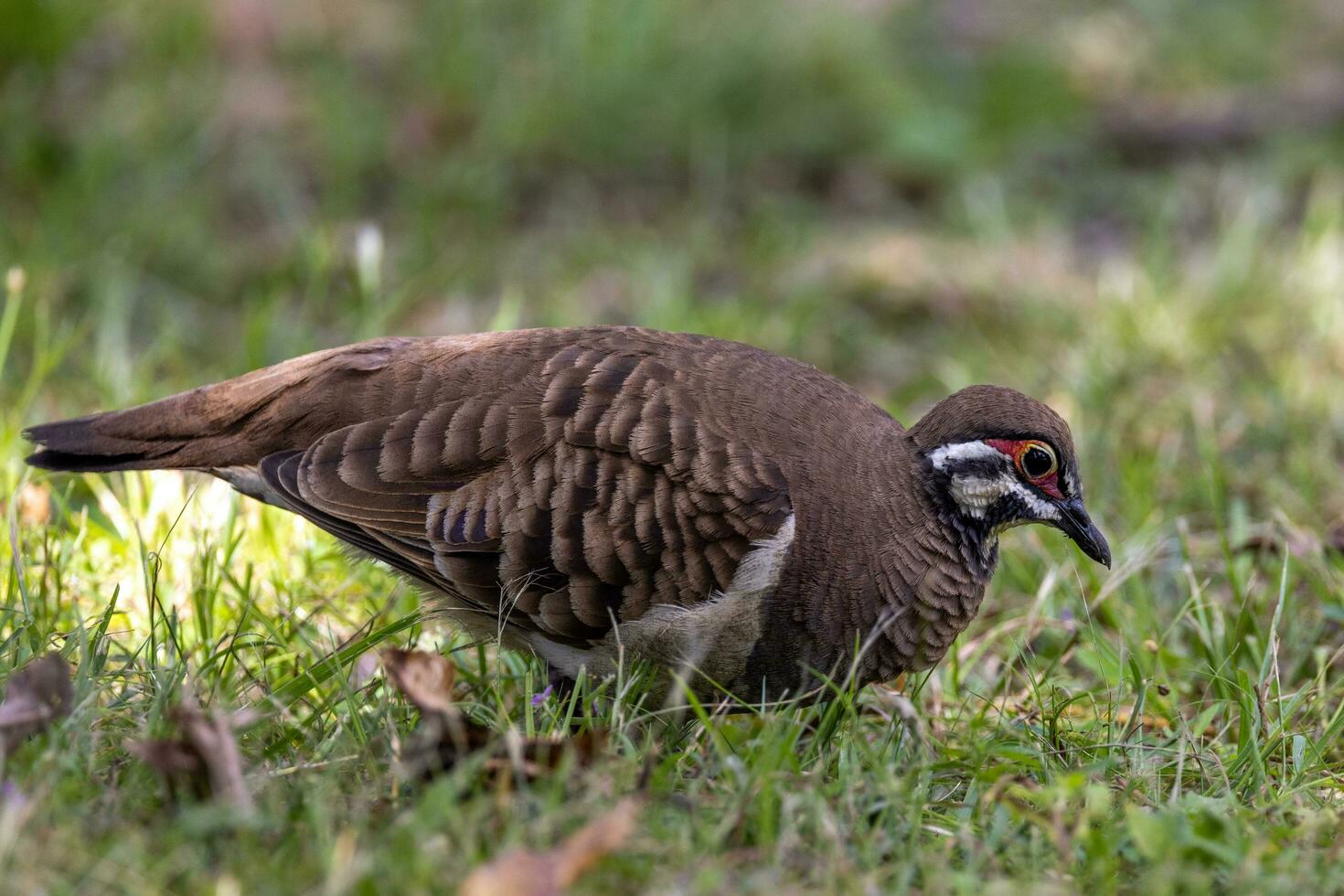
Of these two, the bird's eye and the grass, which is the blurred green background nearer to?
the grass

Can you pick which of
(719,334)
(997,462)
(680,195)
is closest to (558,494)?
(997,462)

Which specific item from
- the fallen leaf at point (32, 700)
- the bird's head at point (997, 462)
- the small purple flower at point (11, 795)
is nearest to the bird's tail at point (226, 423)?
the fallen leaf at point (32, 700)

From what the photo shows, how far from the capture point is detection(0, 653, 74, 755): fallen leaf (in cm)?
284

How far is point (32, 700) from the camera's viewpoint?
9.41 feet

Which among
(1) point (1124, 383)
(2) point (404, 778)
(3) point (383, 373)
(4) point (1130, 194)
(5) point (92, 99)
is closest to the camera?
(2) point (404, 778)

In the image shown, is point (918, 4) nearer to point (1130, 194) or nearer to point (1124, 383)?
point (1130, 194)

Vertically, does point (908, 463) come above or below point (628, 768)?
above

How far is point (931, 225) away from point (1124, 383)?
2.24m

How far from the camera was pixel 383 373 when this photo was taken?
3881 mm

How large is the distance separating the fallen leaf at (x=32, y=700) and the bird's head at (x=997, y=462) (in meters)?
2.07

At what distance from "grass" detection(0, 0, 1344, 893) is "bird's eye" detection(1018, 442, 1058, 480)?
385 mm

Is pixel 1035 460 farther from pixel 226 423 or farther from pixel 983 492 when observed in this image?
pixel 226 423

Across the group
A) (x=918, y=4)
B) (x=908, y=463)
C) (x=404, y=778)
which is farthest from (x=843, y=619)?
(x=918, y=4)

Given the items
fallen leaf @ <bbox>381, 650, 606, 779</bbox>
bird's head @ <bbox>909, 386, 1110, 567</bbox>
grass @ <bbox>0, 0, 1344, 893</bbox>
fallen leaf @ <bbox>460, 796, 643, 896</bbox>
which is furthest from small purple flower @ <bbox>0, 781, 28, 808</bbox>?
bird's head @ <bbox>909, 386, 1110, 567</bbox>
